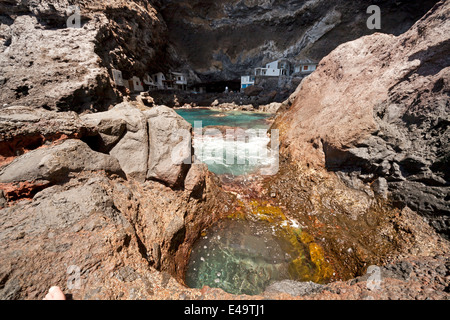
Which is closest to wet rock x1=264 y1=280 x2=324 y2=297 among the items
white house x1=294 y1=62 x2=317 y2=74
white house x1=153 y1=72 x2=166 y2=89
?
white house x1=153 y1=72 x2=166 y2=89

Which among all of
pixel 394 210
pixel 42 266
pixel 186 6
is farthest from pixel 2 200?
pixel 186 6

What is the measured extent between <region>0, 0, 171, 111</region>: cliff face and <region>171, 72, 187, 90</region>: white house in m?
17.6

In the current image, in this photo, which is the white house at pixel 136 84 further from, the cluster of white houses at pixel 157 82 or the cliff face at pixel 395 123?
the cliff face at pixel 395 123

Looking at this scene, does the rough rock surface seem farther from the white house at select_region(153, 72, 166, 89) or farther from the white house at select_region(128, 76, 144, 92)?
the white house at select_region(153, 72, 166, 89)

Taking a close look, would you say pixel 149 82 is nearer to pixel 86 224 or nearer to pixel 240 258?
pixel 86 224

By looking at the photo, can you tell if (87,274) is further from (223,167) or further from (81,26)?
(81,26)

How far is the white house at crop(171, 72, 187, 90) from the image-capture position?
3878 centimetres

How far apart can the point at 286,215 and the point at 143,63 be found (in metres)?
31.9

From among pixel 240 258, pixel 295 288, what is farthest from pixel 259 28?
pixel 295 288

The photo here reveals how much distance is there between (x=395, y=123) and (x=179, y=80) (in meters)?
41.7

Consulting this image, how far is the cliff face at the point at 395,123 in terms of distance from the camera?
12.3 ft

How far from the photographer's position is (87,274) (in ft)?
6.16

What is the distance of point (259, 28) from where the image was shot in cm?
3738

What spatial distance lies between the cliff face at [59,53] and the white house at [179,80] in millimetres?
17615
